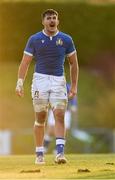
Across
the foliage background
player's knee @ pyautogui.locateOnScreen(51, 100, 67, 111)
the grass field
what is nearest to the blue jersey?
player's knee @ pyautogui.locateOnScreen(51, 100, 67, 111)

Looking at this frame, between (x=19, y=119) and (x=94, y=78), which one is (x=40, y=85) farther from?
(x=94, y=78)

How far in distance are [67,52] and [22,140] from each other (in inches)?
585

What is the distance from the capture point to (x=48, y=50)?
13.1 meters

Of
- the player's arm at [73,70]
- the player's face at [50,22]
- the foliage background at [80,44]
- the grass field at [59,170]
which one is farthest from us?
the foliage background at [80,44]

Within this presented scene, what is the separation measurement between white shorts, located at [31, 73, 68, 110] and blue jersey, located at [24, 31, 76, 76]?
77 mm

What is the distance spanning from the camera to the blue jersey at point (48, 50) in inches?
516

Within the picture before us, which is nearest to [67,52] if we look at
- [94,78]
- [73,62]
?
[73,62]

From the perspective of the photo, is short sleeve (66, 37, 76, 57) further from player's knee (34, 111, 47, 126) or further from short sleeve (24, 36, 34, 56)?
player's knee (34, 111, 47, 126)

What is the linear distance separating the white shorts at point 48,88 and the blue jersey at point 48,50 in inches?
3.0

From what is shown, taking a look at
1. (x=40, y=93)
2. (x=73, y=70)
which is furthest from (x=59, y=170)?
(x=73, y=70)

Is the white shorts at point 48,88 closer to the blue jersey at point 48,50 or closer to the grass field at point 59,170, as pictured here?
the blue jersey at point 48,50

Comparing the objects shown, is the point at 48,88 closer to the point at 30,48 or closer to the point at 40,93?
the point at 40,93

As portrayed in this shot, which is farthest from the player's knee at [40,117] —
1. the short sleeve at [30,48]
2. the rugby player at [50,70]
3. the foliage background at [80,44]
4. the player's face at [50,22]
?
the foliage background at [80,44]

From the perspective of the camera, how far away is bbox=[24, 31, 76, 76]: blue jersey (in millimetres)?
13094
